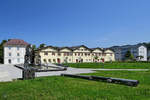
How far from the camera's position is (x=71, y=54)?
2437 inches

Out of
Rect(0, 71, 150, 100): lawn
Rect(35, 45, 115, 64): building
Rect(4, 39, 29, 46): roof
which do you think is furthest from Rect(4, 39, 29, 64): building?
Rect(0, 71, 150, 100): lawn

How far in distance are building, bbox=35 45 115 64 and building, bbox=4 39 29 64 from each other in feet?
23.8

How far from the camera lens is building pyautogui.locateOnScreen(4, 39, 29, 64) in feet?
167

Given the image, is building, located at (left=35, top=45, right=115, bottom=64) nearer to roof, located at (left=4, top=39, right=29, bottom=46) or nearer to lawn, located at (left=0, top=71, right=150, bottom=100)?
roof, located at (left=4, top=39, right=29, bottom=46)

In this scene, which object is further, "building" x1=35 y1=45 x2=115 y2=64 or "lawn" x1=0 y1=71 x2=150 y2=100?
"building" x1=35 y1=45 x2=115 y2=64

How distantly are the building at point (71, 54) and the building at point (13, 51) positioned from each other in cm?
724

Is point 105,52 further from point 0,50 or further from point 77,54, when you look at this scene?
point 0,50

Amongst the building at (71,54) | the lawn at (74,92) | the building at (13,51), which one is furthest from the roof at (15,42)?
the lawn at (74,92)

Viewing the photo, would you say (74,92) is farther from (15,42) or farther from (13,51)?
(15,42)

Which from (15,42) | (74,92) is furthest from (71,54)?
(74,92)

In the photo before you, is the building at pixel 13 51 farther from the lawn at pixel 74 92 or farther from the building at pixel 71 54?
the lawn at pixel 74 92

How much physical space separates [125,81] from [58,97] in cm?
457

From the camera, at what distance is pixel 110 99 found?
498 centimetres

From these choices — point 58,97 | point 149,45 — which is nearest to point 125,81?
point 58,97
